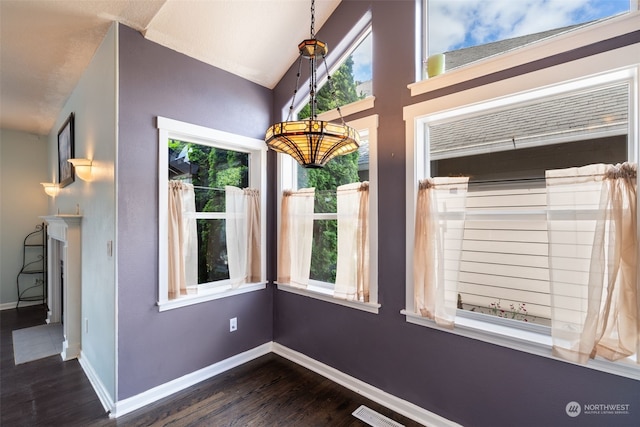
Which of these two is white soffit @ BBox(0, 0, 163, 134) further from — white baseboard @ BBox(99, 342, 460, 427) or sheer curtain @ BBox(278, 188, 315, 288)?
white baseboard @ BBox(99, 342, 460, 427)

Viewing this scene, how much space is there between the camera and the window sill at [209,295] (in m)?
2.41

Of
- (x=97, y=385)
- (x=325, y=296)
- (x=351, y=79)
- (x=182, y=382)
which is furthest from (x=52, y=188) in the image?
(x=351, y=79)

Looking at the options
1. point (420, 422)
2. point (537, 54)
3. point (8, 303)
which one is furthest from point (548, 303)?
point (8, 303)

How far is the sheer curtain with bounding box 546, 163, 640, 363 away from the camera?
1.42 metres

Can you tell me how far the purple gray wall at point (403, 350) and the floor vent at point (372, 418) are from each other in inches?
7.6

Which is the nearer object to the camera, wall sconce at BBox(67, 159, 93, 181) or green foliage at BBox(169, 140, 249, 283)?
wall sconce at BBox(67, 159, 93, 181)

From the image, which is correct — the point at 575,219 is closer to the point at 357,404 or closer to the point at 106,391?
the point at 357,404

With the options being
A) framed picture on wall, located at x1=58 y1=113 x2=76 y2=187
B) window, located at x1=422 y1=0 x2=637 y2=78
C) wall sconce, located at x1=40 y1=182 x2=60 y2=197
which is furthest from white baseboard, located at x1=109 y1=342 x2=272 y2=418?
wall sconce, located at x1=40 y1=182 x2=60 y2=197

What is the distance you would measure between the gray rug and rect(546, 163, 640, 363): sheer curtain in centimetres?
455

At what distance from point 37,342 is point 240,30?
4.14 meters

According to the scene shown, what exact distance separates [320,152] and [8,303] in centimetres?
627

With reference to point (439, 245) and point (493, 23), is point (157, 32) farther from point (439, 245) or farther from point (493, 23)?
point (439, 245)

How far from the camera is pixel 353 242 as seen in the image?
8.11 ft

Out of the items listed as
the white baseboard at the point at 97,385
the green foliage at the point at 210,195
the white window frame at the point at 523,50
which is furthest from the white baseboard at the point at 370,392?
the white window frame at the point at 523,50
